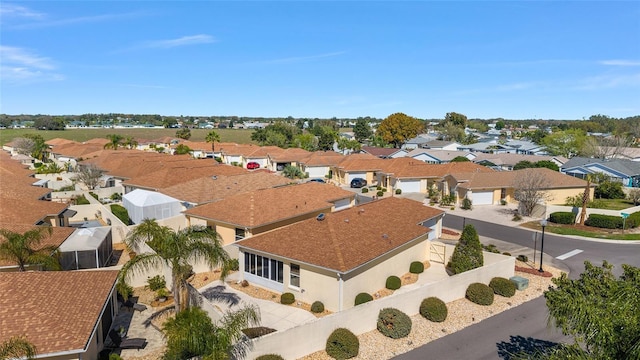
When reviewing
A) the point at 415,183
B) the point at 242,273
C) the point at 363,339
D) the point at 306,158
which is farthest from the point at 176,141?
the point at 363,339

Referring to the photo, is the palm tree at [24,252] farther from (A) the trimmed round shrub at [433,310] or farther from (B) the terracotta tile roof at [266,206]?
(A) the trimmed round shrub at [433,310]

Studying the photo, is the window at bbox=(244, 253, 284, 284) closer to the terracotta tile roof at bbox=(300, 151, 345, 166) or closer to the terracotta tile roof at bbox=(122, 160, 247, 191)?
the terracotta tile roof at bbox=(122, 160, 247, 191)

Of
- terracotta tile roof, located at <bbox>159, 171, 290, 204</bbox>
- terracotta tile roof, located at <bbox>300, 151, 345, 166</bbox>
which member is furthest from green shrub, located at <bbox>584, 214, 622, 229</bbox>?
terracotta tile roof, located at <bbox>300, 151, 345, 166</bbox>

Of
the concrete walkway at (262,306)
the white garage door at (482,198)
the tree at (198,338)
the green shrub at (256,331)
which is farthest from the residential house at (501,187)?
the tree at (198,338)

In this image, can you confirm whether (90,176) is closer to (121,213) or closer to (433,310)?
(121,213)

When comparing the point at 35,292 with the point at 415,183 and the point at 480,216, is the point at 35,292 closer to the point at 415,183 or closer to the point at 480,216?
the point at 480,216

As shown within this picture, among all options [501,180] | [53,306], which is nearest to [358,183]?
[501,180]
